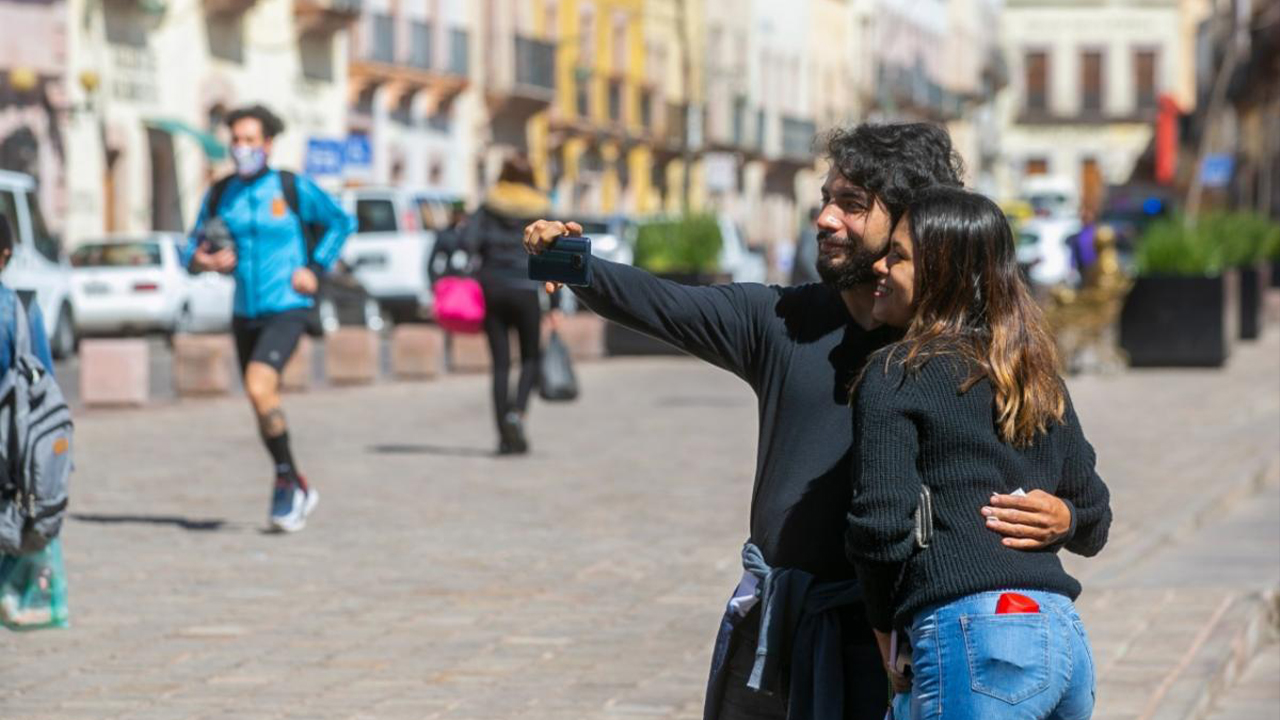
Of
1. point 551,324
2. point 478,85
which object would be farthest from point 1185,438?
point 478,85

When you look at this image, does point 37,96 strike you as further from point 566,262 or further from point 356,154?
point 566,262

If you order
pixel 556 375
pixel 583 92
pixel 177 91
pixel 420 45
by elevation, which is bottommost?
pixel 556 375

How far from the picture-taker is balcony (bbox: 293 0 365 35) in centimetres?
4322

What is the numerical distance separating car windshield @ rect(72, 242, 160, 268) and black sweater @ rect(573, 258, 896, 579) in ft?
88.8

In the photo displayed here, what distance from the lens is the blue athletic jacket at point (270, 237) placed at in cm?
1124

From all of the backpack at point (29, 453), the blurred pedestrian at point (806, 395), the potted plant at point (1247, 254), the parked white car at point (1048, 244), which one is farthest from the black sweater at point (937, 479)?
the parked white car at point (1048, 244)

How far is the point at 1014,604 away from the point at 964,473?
0.20 m

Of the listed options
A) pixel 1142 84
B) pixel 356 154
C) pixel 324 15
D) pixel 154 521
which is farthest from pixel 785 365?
pixel 1142 84

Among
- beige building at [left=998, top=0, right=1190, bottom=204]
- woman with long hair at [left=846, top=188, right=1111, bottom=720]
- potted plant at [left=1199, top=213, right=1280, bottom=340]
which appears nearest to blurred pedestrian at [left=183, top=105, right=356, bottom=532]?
woman with long hair at [left=846, top=188, right=1111, bottom=720]

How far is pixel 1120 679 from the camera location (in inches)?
296

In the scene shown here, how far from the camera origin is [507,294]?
15.0m

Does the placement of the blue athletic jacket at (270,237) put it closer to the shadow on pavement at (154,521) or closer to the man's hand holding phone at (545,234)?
the shadow on pavement at (154,521)

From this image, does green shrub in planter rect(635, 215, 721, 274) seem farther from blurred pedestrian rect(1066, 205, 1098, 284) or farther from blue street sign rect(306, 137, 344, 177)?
blue street sign rect(306, 137, 344, 177)

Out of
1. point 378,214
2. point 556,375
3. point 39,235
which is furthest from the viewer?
point 378,214
